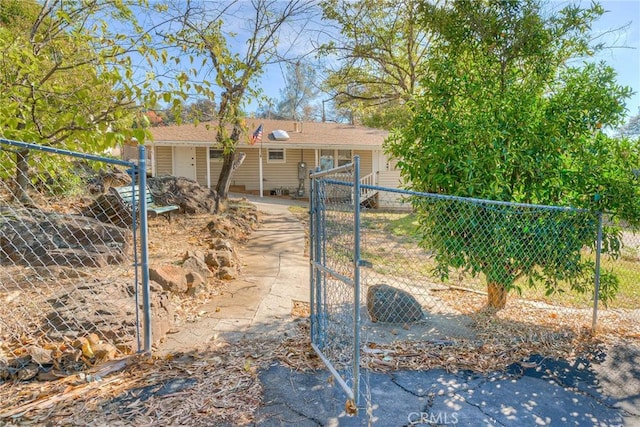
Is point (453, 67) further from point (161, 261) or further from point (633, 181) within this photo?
point (161, 261)

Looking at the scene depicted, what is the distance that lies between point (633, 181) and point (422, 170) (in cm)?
214

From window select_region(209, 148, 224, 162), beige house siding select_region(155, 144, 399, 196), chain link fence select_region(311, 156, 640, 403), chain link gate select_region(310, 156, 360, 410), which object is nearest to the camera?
chain link gate select_region(310, 156, 360, 410)

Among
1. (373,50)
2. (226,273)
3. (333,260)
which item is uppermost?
(373,50)

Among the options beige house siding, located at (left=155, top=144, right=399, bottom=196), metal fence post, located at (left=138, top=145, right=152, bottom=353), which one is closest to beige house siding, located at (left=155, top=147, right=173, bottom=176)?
beige house siding, located at (left=155, top=144, right=399, bottom=196)

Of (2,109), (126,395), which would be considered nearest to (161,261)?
(2,109)

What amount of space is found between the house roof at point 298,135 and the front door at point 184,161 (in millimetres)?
762

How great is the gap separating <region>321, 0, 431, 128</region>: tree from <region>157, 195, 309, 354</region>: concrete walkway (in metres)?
5.25

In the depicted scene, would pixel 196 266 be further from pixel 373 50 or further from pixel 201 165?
pixel 201 165

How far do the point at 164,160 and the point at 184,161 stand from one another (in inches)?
38.6

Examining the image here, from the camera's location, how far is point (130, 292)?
13.1 feet

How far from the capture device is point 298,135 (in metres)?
18.8

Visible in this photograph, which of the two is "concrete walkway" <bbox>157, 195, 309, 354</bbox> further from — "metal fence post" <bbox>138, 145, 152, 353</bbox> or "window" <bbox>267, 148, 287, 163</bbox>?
"window" <bbox>267, 148, 287, 163</bbox>

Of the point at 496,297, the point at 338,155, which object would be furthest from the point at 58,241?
the point at 338,155

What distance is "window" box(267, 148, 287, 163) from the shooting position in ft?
59.9
